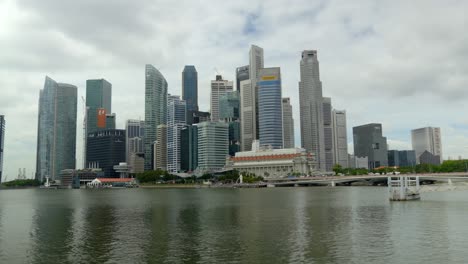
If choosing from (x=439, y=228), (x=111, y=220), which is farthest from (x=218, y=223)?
(x=439, y=228)

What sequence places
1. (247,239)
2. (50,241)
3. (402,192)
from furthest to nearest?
(402,192), (50,241), (247,239)

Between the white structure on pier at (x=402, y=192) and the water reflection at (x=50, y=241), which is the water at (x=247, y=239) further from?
the white structure on pier at (x=402, y=192)

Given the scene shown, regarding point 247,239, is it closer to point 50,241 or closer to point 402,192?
point 50,241

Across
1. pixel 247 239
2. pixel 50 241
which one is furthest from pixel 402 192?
pixel 50 241

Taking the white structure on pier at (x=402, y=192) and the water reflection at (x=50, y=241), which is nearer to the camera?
the water reflection at (x=50, y=241)

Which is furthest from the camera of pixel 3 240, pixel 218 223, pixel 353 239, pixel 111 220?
pixel 111 220

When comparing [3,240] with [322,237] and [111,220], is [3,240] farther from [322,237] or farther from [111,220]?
[322,237]

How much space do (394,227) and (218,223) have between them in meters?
28.5

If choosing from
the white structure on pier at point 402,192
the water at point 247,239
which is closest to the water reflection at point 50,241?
the water at point 247,239

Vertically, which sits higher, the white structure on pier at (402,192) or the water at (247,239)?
the white structure on pier at (402,192)

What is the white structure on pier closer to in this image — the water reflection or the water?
the water

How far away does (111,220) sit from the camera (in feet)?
278

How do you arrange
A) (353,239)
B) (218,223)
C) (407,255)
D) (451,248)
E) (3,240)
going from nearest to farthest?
(407,255) → (451,248) → (353,239) → (3,240) → (218,223)

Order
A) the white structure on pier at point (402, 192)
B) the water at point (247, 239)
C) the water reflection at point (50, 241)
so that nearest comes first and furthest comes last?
1. the water at point (247, 239)
2. the water reflection at point (50, 241)
3. the white structure on pier at point (402, 192)
